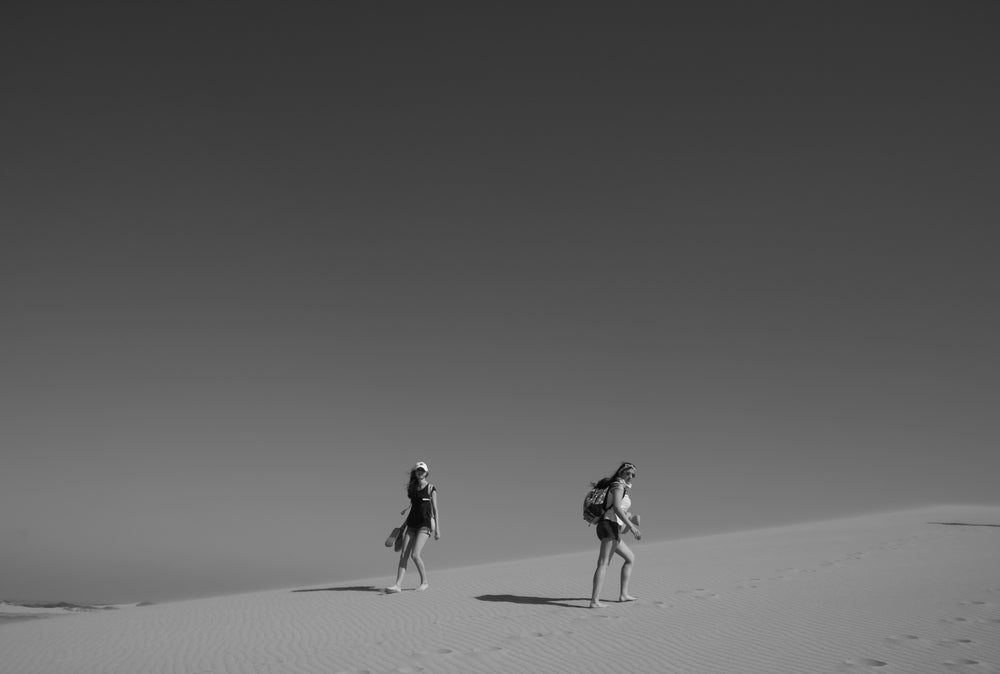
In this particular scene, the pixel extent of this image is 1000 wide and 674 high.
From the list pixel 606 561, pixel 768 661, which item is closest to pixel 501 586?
pixel 606 561

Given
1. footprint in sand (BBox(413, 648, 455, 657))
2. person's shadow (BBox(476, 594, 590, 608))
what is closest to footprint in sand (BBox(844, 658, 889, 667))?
footprint in sand (BBox(413, 648, 455, 657))

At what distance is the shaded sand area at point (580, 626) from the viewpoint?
262 inches

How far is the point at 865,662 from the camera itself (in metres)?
6.11

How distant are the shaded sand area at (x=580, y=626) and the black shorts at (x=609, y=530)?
3.20 feet

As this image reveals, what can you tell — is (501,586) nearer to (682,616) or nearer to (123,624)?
(682,616)

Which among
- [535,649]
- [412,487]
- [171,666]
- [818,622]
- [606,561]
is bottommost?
[171,666]

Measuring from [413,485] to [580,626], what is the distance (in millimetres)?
3950

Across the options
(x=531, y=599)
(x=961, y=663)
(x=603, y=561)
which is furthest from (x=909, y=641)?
(x=531, y=599)

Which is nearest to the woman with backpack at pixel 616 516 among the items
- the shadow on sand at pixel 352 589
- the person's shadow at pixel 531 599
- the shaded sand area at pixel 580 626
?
the shaded sand area at pixel 580 626

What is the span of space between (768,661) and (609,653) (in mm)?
1475

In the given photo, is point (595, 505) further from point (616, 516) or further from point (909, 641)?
point (909, 641)

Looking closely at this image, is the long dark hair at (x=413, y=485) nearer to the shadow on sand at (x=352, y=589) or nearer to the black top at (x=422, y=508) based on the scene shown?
the black top at (x=422, y=508)

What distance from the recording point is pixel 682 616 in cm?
884

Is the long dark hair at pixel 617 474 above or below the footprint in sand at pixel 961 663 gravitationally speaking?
above
